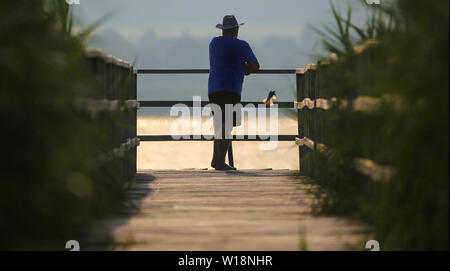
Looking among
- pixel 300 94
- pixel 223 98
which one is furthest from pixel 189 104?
pixel 300 94

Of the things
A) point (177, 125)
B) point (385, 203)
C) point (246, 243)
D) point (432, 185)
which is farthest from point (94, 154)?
point (177, 125)

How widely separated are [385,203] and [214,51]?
18.6 feet

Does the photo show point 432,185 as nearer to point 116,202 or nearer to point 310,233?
point 310,233

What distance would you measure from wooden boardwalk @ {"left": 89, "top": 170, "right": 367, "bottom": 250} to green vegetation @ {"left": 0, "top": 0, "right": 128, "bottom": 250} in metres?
0.52

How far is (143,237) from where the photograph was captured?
4.59 metres

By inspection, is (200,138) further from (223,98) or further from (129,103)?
(129,103)

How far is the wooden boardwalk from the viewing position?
4.42 metres

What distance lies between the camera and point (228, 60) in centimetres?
955

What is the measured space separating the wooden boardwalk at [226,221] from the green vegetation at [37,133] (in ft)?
1.70

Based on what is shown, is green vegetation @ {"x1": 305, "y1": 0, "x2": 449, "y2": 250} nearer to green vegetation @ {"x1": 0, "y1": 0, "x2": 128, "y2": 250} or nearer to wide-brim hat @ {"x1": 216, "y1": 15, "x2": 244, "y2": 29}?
green vegetation @ {"x1": 0, "y1": 0, "x2": 128, "y2": 250}

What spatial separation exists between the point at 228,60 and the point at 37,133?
607cm

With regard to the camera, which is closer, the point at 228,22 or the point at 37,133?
the point at 37,133

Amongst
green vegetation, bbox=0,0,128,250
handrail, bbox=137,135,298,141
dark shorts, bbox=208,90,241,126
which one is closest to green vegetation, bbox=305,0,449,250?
green vegetation, bbox=0,0,128,250

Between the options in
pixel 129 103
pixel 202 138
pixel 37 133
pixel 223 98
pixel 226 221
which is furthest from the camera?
pixel 202 138
